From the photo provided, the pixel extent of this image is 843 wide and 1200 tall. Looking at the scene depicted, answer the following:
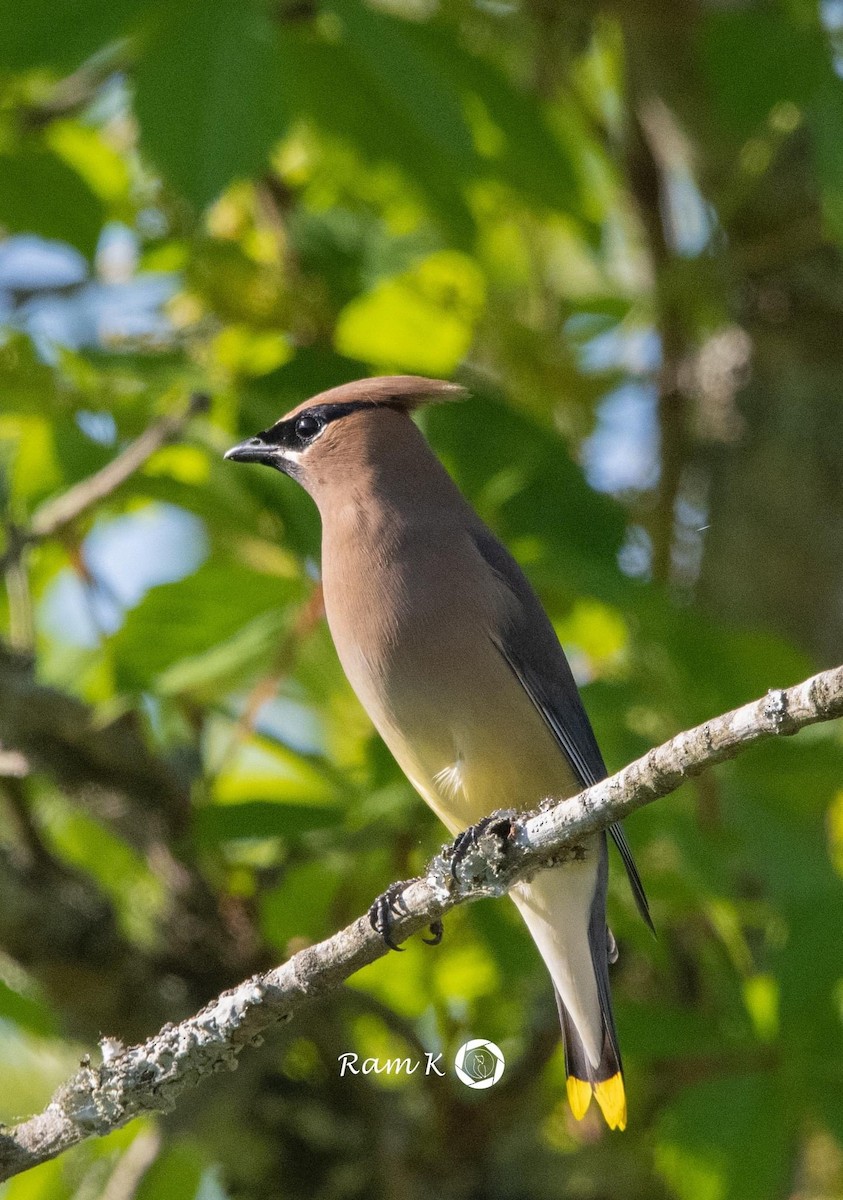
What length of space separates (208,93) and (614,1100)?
2.32 metres

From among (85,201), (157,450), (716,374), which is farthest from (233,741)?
(716,374)

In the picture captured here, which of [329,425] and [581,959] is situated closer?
[581,959]

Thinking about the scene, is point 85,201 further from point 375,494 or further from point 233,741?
point 233,741

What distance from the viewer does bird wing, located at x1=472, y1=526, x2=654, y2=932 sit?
347cm

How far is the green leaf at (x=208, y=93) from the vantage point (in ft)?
10.0

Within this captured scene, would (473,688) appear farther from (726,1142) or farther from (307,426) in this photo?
(726,1142)

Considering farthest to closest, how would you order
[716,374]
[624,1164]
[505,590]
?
[716,374]
[624,1164]
[505,590]

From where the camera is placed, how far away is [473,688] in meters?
3.35

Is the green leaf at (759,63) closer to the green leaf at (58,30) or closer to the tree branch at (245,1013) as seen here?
the green leaf at (58,30)

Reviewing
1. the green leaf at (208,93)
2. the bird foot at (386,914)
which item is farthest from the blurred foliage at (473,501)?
the bird foot at (386,914)

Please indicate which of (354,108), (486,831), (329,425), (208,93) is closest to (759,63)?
(354,108)

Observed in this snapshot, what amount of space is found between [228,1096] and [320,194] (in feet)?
9.01

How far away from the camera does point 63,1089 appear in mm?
2510

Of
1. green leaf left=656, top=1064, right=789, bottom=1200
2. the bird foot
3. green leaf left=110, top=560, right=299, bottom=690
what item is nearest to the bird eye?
green leaf left=110, top=560, right=299, bottom=690
